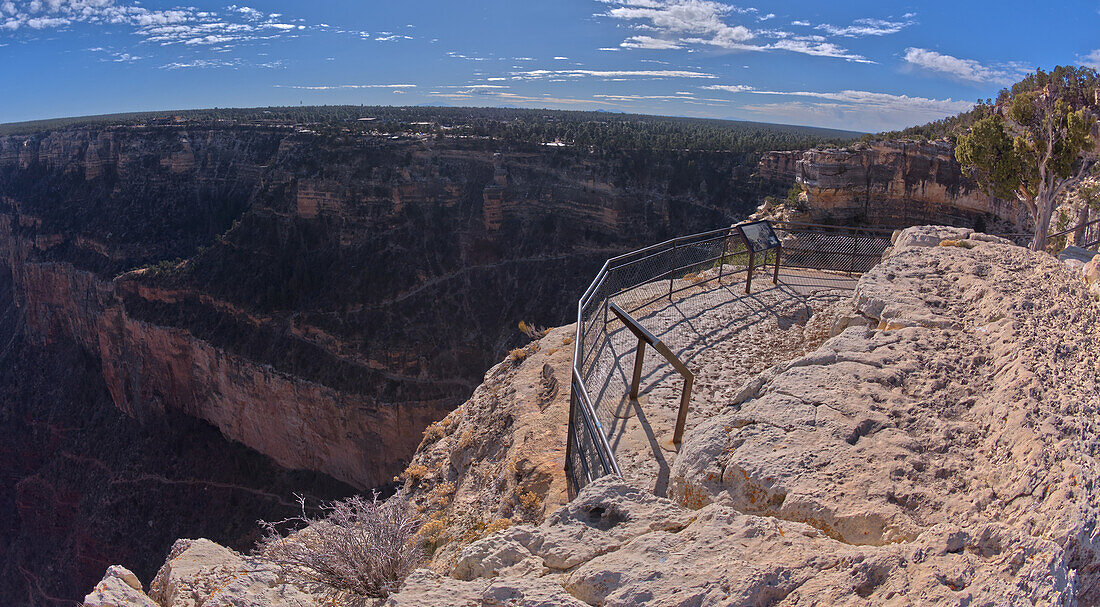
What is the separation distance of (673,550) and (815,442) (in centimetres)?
→ 138

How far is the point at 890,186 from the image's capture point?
2280 centimetres

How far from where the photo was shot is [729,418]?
14.1ft

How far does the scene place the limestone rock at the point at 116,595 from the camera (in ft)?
13.5

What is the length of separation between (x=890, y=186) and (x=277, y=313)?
3060 centimetres

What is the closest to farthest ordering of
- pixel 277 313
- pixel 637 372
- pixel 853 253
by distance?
pixel 637 372 → pixel 853 253 → pixel 277 313

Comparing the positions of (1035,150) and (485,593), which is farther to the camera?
(1035,150)

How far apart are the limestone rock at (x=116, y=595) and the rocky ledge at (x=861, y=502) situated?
2 centimetres

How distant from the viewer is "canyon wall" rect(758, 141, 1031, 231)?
864 inches

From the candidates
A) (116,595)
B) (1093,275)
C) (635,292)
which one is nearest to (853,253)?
(635,292)

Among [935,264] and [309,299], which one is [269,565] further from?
[309,299]

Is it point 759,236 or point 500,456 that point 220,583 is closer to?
point 500,456

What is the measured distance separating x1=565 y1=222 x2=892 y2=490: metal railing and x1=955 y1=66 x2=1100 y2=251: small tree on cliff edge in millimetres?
4375

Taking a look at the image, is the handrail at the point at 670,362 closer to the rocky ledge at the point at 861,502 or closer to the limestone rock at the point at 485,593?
the rocky ledge at the point at 861,502

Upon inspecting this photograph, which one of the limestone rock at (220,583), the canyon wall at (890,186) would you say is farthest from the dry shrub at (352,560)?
the canyon wall at (890,186)
